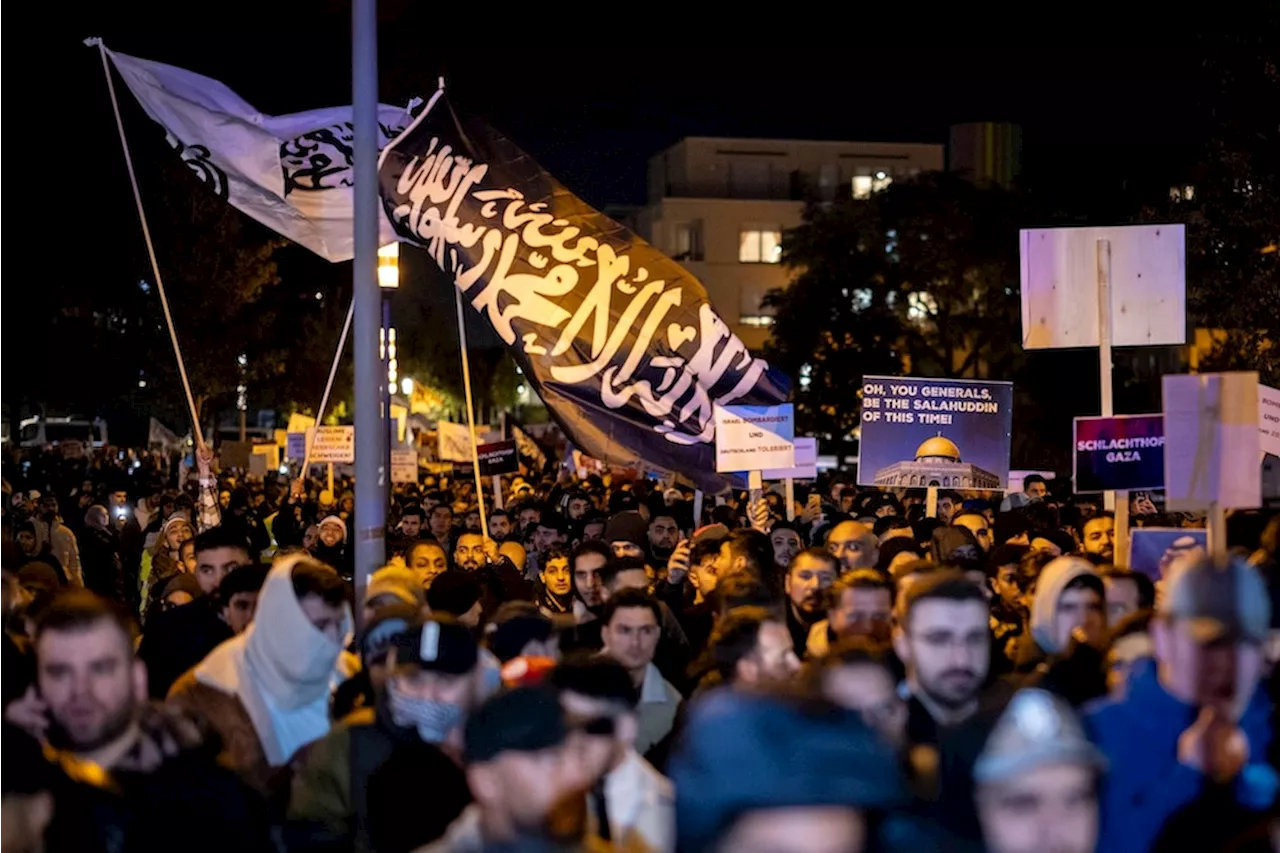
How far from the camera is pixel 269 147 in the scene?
11.6 m

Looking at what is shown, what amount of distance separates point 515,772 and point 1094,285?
25.2 ft

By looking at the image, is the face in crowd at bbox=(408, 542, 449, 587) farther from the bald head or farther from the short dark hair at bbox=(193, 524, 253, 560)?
the bald head

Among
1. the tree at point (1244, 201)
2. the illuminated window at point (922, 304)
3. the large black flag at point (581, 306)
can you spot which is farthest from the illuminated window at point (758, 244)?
the large black flag at point (581, 306)

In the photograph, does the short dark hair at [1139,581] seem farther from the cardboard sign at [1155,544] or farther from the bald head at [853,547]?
the bald head at [853,547]

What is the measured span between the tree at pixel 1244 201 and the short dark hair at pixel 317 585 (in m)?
15.8

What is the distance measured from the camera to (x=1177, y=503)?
610 cm

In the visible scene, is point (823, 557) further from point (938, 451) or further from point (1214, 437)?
point (938, 451)

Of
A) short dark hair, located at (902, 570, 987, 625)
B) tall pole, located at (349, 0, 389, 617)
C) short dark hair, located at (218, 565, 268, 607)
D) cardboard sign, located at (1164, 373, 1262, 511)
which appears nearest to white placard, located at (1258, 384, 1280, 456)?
cardboard sign, located at (1164, 373, 1262, 511)

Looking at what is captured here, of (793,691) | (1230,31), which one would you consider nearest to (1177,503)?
(793,691)

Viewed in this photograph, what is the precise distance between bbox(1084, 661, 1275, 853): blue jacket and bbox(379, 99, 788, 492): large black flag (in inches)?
228

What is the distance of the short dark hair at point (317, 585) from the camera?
5504mm

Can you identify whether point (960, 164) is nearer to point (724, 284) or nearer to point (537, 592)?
point (724, 284)

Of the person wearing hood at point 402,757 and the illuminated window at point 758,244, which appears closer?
the person wearing hood at point 402,757

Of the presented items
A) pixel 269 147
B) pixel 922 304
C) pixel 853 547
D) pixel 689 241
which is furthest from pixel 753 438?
pixel 689 241
